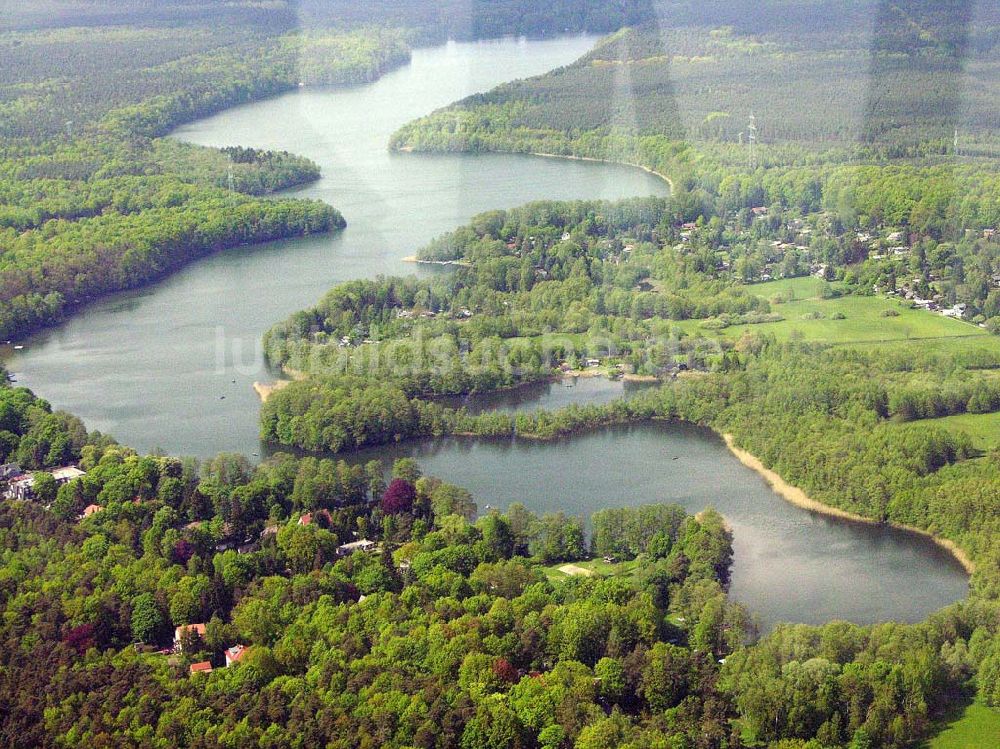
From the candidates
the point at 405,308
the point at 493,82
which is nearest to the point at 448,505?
the point at 405,308

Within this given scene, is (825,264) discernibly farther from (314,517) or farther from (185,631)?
(185,631)

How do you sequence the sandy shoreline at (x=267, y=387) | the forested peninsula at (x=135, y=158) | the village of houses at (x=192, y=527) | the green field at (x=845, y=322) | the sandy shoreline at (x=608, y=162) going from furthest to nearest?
the sandy shoreline at (x=608, y=162), the forested peninsula at (x=135, y=158), the green field at (x=845, y=322), the sandy shoreline at (x=267, y=387), the village of houses at (x=192, y=527)

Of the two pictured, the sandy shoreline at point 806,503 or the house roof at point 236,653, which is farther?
the sandy shoreline at point 806,503

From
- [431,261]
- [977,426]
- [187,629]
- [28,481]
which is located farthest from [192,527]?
[431,261]

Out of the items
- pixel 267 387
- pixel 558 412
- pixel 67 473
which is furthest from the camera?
pixel 267 387

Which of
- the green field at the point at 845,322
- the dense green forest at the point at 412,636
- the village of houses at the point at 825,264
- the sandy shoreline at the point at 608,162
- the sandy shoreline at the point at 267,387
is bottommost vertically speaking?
the dense green forest at the point at 412,636

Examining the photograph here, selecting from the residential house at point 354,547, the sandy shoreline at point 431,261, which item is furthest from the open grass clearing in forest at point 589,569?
the sandy shoreline at point 431,261

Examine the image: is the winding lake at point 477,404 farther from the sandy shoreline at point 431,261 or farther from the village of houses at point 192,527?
the village of houses at point 192,527

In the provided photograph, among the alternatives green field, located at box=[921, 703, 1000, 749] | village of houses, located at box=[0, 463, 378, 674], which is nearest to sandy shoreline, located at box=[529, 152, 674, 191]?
village of houses, located at box=[0, 463, 378, 674]
